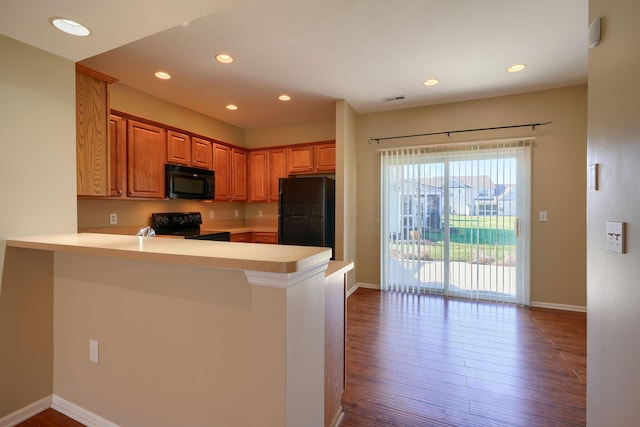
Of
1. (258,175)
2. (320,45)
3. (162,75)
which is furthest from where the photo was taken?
(258,175)

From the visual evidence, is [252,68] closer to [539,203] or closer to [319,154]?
[319,154]

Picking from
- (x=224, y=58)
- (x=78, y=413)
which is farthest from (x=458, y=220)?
(x=78, y=413)

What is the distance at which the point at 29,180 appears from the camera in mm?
1667

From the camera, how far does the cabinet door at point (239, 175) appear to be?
4602 millimetres

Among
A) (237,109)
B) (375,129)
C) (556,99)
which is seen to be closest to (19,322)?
(237,109)

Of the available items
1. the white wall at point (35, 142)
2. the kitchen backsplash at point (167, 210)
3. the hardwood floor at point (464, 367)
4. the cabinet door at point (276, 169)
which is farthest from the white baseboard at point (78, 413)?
Result: the cabinet door at point (276, 169)

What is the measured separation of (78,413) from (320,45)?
10.3 ft

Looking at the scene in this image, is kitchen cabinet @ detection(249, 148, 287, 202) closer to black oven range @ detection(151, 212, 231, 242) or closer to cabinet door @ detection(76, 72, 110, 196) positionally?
black oven range @ detection(151, 212, 231, 242)

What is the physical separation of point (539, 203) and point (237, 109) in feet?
13.9

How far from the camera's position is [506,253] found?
3.59 metres

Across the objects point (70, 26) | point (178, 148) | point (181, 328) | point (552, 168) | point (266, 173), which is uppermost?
point (70, 26)

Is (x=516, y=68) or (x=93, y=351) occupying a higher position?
(x=516, y=68)

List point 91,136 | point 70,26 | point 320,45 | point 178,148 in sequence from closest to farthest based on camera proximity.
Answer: point 70,26 < point 91,136 < point 320,45 < point 178,148

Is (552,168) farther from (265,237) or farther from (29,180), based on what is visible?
(29,180)
